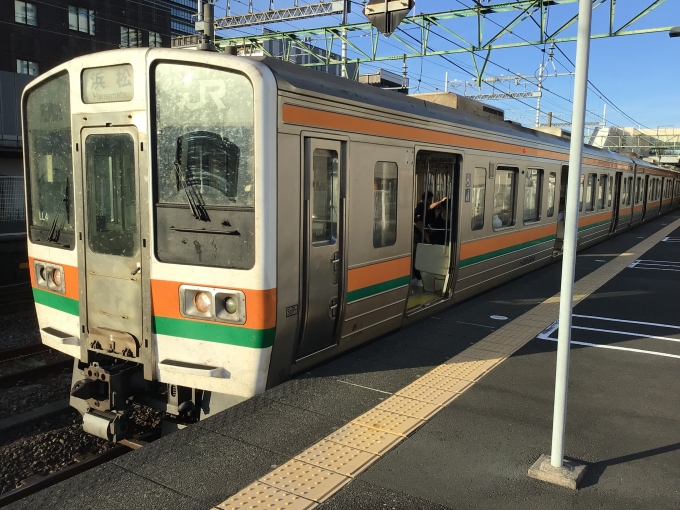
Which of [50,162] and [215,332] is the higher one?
[50,162]

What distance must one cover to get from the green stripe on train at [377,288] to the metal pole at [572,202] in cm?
220

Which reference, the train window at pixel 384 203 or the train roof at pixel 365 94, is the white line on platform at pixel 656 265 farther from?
the train window at pixel 384 203

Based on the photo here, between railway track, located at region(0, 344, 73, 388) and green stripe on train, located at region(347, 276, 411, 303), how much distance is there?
11.4 ft

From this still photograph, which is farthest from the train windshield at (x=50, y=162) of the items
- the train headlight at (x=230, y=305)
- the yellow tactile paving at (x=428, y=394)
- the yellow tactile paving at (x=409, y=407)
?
the yellow tactile paving at (x=428, y=394)

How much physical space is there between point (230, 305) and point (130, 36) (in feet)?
121

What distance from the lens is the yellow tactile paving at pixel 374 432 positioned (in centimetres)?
330

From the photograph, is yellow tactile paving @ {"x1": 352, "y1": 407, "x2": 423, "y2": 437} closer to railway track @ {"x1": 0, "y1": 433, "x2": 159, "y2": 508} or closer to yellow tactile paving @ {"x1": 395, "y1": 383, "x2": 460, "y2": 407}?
yellow tactile paving @ {"x1": 395, "y1": 383, "x2": 460, "y2": 407}

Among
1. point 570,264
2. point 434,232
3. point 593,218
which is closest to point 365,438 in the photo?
point 570,264

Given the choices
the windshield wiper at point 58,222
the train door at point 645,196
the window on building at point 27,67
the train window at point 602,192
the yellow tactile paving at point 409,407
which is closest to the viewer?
the yellow tactile paving at point 409,407

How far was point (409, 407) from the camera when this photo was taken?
4539mm

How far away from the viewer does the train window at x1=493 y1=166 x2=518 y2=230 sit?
8.73 metres

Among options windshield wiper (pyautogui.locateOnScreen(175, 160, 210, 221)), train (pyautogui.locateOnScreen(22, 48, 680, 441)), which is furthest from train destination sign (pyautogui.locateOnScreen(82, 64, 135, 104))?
windshield wiper (pyautogui.locateOnScreen(175, 160, 210, 221))

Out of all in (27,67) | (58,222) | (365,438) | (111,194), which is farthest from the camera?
(27,67)

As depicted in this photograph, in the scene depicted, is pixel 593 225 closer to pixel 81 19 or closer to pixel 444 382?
pixel 444 382
